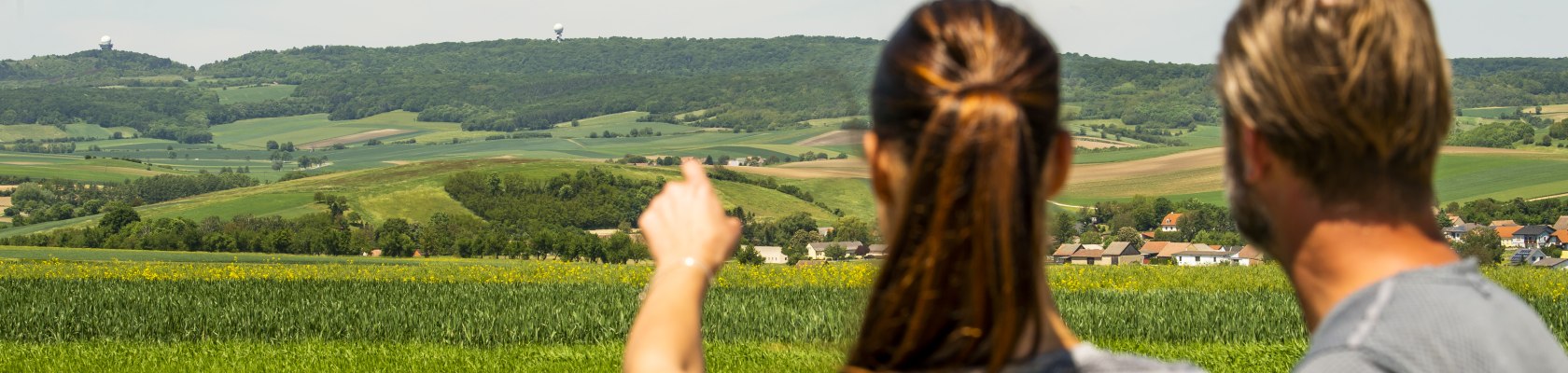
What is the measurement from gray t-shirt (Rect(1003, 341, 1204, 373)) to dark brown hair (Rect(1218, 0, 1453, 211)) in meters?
0.26

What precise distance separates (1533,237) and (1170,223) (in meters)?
21.1

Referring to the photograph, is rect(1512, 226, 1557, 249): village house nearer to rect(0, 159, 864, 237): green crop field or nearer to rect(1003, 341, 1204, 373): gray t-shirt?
rect(0, 159, 864, 237): green crop field

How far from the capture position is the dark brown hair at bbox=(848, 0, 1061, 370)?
50.2 inches

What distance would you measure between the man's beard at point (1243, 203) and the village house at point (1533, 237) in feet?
256

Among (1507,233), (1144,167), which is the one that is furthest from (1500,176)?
(1507,233)

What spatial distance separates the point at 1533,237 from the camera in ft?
245

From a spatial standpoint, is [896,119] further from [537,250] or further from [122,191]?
[122,191]

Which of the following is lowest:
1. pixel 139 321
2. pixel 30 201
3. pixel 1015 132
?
pixel 30 201

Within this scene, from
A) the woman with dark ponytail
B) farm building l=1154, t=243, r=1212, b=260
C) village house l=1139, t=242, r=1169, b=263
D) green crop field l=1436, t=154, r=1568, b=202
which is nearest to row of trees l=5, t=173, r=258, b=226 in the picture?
village house l=1139, t=242, r=1169, b=263

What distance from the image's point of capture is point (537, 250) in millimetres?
74000

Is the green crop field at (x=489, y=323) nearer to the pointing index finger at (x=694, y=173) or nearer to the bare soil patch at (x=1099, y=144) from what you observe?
the pointing index finger at (x=694, y=173)

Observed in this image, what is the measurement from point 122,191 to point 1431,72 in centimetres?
14987

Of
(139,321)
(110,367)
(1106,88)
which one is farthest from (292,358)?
(1106,88)

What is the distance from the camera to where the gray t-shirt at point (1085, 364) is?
Answer: 4.33 feet
